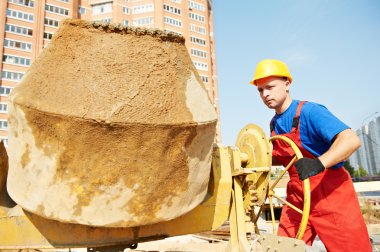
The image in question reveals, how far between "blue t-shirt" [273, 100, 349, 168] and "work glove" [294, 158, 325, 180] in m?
0.30

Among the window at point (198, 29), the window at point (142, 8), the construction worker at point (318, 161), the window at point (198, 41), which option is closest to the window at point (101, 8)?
the window at point (142, 8)

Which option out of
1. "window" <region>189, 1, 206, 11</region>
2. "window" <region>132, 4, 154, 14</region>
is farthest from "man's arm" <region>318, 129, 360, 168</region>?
"window" <region>189, 1, 206, 11</region>

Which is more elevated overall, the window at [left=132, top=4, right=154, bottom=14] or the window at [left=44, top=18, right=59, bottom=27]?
the window at [left=132, top=4, right=154, bottom=14]

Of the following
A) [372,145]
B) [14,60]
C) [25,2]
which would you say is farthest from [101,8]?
[372,145]

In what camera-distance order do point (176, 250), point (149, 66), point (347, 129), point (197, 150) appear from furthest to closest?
point (176, 250)
point (347, 129)
point (197, 150)
point (149, 66)

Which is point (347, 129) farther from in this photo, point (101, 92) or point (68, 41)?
point (68, 41)

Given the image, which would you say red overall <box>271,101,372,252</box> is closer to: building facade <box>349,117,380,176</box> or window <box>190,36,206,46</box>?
window <box>190,36,206,46</box>

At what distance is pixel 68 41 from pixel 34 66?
27cm

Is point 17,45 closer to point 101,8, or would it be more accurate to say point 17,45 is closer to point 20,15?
point 20,15

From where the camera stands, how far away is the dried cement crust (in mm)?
1567

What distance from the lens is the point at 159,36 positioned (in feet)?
5.73

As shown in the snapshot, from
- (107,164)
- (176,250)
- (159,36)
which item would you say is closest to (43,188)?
(107,164)

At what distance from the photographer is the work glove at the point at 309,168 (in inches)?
90.9

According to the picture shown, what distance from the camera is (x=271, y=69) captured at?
3014mm
